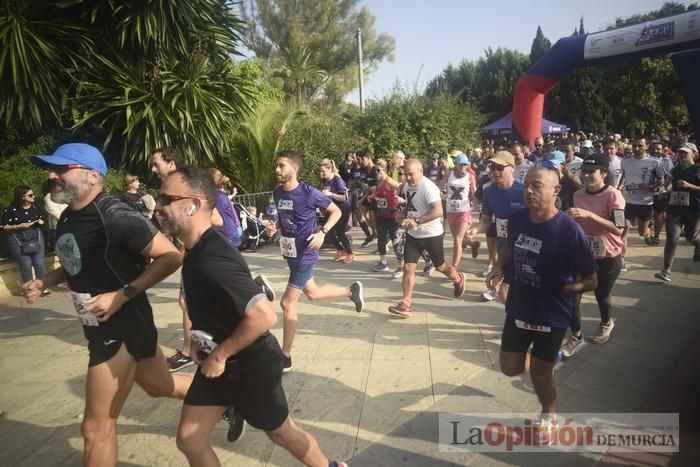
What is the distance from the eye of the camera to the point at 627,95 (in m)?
30.7

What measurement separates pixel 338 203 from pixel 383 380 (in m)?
4.49

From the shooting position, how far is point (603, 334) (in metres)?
4.23

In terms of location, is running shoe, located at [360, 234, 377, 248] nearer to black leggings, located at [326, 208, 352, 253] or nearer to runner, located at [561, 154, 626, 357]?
black leggings, located at [326, 208, 352, 253]

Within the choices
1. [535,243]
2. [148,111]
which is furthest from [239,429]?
[148,111]

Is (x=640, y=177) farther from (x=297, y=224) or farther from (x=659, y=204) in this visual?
(x=297, y=224)

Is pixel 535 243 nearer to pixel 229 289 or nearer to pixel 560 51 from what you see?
pixel 229 289

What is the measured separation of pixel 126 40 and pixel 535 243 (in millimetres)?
8698

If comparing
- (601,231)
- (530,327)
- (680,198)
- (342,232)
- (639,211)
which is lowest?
(342,232)

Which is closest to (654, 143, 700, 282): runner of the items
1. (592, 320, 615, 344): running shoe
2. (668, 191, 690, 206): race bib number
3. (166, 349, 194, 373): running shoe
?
(668, 191, 690, 206): race bib number

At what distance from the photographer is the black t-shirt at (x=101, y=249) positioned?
2.29 meters

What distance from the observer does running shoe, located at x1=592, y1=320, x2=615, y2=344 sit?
421cm

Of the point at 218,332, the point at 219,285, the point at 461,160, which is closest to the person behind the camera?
the point at 219,285

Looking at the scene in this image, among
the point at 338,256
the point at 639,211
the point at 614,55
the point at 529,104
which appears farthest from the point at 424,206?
the point at 529,104

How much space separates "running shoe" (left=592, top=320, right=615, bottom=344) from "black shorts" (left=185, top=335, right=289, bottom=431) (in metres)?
3.44
